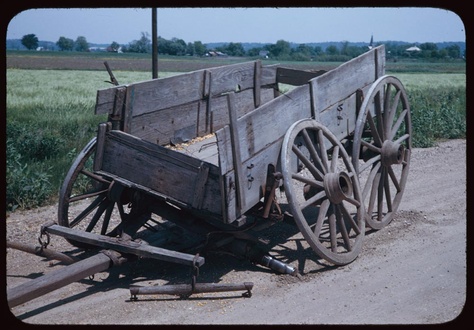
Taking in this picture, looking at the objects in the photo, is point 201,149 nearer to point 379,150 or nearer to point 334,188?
point 334,188

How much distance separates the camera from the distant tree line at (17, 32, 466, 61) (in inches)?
875

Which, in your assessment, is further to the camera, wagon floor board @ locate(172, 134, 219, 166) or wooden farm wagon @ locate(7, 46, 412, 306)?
wagon floor board @ locate(172, 134, 219, 166)

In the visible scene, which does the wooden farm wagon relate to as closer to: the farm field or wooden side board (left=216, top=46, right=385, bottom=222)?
wooden side board (left=216, top=46, right=385, bottom=222)

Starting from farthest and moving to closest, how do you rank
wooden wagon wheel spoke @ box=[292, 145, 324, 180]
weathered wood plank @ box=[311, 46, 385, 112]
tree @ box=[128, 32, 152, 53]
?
1. tree @ box=[128, 32, 152, 53]
2. weathered wood plank @ box=[311, 46, 385, 112]
3. wooden wagon wheel spoke @ box=[292, 145, 324, 180]

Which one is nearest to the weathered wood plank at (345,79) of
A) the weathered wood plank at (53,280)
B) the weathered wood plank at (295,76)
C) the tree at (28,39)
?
the weathered wood plank at (295,76)

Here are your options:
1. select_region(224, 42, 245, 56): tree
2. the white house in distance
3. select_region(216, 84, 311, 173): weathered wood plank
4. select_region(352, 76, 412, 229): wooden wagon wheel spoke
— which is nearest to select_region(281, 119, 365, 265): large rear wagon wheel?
select_region(216, 84, 311, 173): weathered wood plank

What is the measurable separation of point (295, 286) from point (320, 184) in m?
0.99

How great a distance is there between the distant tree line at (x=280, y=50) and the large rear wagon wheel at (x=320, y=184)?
35.8 feet

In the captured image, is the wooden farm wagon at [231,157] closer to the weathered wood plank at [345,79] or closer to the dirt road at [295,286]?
the weathered wood plank at [345,79]

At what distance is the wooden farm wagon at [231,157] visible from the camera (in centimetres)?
438

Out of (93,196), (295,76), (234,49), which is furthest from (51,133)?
(234,49)

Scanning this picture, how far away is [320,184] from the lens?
5.03 metres

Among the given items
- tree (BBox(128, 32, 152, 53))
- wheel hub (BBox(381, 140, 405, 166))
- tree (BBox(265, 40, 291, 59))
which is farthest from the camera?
tree (BBox(265, 40, 291, 59))

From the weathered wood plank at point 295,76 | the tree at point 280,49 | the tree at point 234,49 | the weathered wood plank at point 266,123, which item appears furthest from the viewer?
the tree at point 280,49
